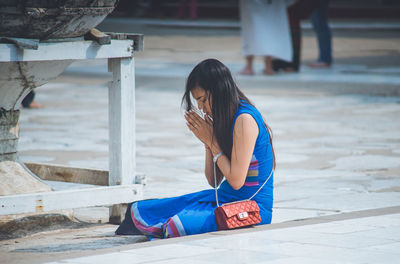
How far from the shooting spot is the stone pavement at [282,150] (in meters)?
4.30

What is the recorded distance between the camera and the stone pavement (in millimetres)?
4301

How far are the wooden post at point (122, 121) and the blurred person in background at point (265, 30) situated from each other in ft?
27.3

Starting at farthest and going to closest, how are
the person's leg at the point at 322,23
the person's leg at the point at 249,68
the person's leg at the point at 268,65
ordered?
the person's leg at the point at 322,23 → the person's leg at the point at 268,65 → the person's leg at the point at 249,68

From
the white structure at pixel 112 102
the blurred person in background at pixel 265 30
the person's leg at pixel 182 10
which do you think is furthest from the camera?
the person's leg at pixel 182 10

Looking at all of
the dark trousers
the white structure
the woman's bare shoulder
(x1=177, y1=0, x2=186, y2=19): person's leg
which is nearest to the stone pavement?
the white structure

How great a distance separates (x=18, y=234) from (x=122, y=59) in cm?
126

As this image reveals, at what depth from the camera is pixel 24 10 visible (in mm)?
4793

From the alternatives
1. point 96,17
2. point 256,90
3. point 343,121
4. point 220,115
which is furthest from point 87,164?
point 256,90

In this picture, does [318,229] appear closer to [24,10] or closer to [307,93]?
[24,10]

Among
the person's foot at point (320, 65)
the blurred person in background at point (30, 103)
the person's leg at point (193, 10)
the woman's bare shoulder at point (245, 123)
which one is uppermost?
the person's leg at point (193, 10)

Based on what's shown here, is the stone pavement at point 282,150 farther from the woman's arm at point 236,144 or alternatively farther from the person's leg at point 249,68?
the woman's arm at point 236,144

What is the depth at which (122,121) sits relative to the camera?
527 centimetres

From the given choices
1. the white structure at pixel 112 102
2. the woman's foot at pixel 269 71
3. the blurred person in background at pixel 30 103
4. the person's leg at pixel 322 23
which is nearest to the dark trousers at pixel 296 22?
the person's leg at pixel 322 23

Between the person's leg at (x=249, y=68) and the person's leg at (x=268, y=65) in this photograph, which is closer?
the person's leg at (x=249, y=68)
